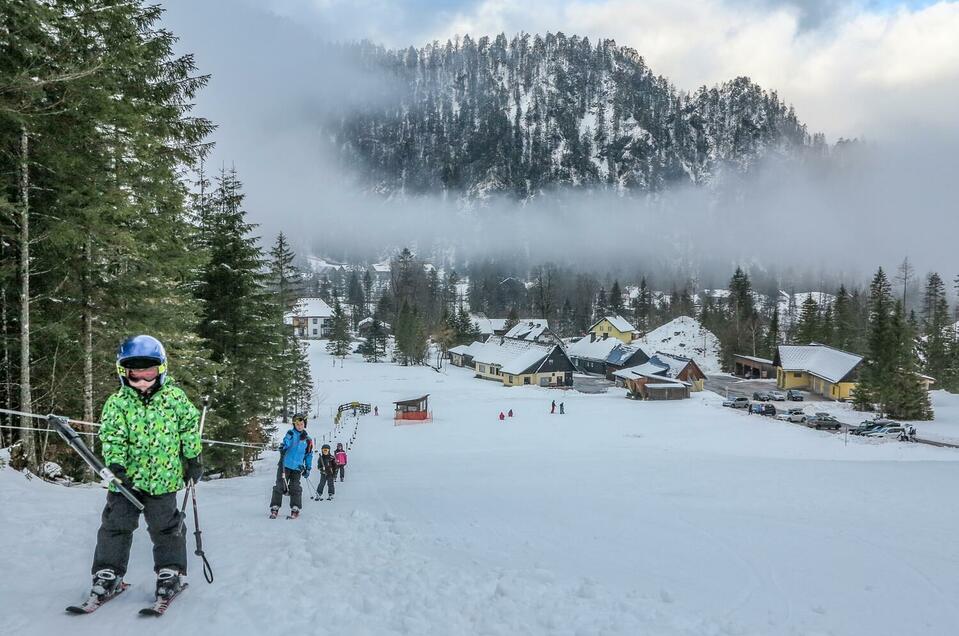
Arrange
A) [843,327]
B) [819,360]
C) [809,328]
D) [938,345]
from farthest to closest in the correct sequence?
1. [843,327]
2. [809,328]
3. [938,345]
4. [819,360]

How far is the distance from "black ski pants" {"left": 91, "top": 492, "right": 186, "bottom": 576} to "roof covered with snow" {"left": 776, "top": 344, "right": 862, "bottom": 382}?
6257 cm

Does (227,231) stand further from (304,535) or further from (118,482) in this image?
(118,482)

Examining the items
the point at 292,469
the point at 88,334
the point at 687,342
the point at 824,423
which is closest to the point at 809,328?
the point at 687,342

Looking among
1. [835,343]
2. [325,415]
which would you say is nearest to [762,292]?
[835,343]

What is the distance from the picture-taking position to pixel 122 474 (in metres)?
4.23

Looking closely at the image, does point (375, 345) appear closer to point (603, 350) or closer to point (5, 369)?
point (603, 350)

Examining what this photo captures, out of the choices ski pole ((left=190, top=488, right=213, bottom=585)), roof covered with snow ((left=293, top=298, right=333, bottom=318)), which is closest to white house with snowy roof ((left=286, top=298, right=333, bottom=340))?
roof covered with snow ((left=293, top=298, right=333, bottom=318))

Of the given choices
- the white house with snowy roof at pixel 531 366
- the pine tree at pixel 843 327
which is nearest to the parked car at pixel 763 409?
the white house with snowy roof at pixel 531 366

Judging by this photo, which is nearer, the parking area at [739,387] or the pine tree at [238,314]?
the pine tree at [238,314]

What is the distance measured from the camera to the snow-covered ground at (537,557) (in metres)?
4.70

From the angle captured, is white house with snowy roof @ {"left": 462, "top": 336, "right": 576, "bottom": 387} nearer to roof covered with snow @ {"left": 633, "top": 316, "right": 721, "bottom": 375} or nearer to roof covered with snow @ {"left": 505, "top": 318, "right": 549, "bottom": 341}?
roof covered with snow @ {"left": 505, "top": 318, "right": 549, "bottom": 341}

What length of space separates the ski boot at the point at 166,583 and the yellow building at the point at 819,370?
198 ft

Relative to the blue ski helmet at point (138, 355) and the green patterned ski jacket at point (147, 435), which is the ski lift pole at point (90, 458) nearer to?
the green patterned ski jacket at point (147, 435)

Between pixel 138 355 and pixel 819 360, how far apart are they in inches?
2645
